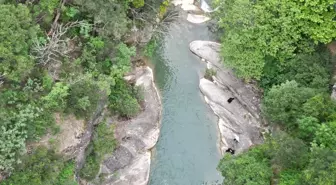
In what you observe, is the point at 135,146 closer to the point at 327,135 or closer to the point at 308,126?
the point at 308,126

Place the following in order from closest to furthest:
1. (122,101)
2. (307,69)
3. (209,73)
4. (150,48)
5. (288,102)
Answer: (288,102)
(307,69)
(122,101)
(209,73)
(150,48)

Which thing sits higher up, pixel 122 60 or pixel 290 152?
pixel 290 152

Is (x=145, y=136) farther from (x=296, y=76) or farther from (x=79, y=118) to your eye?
(x=296, y=76)

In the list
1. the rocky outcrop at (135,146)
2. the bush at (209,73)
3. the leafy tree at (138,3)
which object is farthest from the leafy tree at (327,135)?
the leafy tree at (138,3)

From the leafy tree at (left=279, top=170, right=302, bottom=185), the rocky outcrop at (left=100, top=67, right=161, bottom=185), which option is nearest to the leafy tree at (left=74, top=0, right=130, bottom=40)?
the rocky outcrop at (left=100, top=67, right=161, bottom=185)

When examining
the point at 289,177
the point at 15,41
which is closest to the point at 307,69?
the point at 289,177

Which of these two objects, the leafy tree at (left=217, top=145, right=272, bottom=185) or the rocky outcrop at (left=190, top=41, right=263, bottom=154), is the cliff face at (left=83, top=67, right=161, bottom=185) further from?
the leafy tree at (left=217, top=145, right=272, bottom=185)

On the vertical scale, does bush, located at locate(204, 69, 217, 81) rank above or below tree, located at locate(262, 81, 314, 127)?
below

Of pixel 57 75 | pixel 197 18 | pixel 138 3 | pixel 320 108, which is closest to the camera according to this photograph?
pixel 320 108
